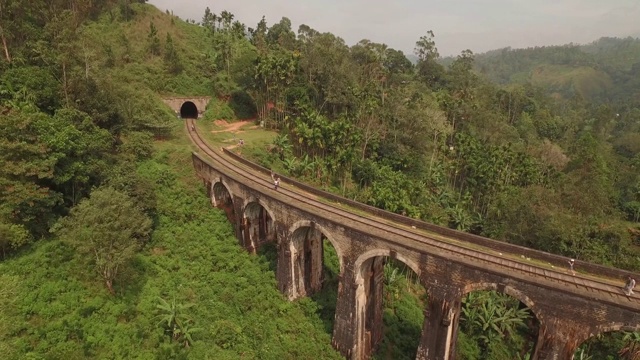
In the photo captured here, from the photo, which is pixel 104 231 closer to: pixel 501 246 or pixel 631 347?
pixel 501 246

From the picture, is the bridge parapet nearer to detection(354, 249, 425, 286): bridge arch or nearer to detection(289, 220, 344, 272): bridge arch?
detection(354, 249, 425, 286): bridge arch

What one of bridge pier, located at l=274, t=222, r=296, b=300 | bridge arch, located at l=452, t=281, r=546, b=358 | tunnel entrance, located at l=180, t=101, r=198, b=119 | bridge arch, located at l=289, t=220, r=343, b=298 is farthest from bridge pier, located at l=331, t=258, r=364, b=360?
tunnel entrance, located at l=180, t=101, r=198, b=119

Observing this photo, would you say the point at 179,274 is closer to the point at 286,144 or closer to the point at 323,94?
the point at 286,144

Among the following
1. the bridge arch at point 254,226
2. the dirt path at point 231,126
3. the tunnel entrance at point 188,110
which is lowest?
the bridge arch at point 254,226

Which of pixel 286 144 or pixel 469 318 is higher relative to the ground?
pixel 286 144

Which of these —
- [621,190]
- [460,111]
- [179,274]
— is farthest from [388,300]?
[621,190]

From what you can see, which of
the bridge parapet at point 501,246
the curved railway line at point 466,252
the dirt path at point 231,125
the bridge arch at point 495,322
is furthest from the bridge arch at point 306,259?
the dirt path at point 231,125

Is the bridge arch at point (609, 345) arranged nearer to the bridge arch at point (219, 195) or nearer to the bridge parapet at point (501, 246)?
the bridge parapet at point (501, 246)
